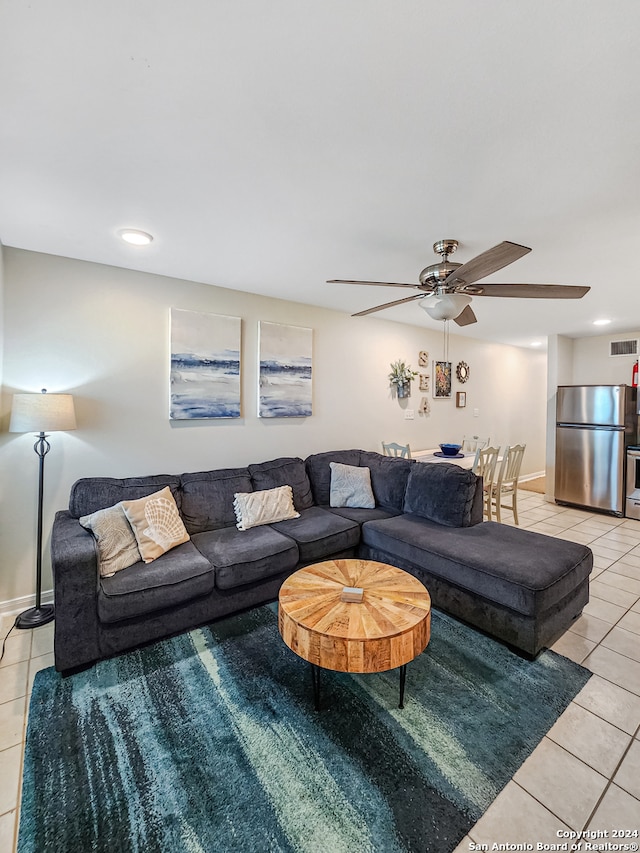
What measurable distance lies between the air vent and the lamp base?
732 centimetres

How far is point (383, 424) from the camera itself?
189 inches

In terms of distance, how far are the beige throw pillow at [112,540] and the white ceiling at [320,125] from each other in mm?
1806

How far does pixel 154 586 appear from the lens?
214 cm

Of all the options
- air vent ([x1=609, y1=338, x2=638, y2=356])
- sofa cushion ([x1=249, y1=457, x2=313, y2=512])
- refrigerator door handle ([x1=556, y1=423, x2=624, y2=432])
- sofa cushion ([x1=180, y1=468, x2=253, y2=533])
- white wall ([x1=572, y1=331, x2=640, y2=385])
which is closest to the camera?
sofa cushion ([x1=180, y1=468, x2=253, y2=533])

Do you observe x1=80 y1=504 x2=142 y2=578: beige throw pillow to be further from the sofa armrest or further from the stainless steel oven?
the stainless steel oven

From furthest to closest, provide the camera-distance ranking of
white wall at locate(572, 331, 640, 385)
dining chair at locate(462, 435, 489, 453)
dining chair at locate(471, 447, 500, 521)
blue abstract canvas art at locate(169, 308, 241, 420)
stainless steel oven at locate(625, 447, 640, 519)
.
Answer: white wall at locate(572, 331, 640, 385) → dining chair at locate(462, 435, 489, 453) → stainless steel oven at locate(625, 447, 640, 519) → dining chair at locate(471, 447, 500, 521) → blue abstract canvas art at locate(169, 308, 241, 420)

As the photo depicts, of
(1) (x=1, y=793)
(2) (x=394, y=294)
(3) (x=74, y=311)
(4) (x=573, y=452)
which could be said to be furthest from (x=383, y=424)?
(1) (x=1, y=793)

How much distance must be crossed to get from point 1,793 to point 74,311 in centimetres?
270

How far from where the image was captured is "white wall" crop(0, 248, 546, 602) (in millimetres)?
2602

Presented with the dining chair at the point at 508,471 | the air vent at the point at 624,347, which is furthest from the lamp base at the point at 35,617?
the air vent at the point at 624,347

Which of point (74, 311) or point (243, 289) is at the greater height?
point (243, 289)

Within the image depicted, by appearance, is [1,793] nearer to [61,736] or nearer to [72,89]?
[61,736]

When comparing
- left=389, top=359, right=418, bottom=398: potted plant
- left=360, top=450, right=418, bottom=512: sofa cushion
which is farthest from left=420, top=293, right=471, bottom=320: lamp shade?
left=389, top=359, right=418, bottom=398: potted plant

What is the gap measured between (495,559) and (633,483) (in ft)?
12.8
